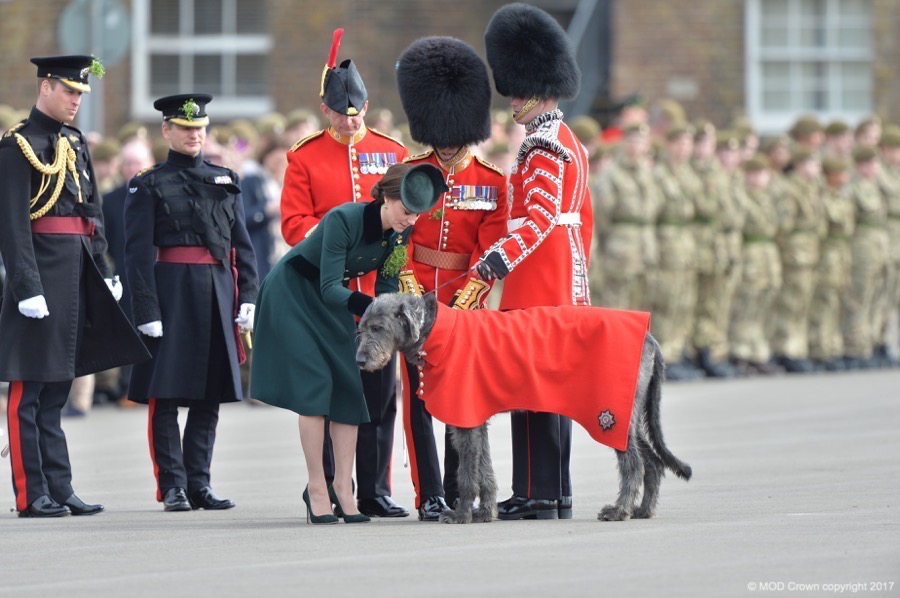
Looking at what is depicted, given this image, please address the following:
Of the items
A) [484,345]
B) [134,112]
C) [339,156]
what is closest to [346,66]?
[339,156]

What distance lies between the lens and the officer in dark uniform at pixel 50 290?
960 cm

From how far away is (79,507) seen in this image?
31.9 feet

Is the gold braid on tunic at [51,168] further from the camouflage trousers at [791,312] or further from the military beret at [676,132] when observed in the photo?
the camouflage trousers at [791,312]

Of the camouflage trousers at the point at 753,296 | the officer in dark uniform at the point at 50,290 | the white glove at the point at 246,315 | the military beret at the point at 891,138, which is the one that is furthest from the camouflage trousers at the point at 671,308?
the officer in dark uniform at the point at 50,290

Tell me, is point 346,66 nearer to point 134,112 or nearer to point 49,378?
point 49,378

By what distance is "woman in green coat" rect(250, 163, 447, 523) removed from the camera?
8875 mm

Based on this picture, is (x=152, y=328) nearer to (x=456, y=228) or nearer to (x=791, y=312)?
(x=456, y=228)

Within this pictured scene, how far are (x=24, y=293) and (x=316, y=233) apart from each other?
1.54m

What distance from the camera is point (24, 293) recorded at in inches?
377

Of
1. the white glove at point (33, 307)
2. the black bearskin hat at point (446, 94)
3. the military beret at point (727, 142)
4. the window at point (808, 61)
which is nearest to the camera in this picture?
the black bearskin hat at point (446, 94)

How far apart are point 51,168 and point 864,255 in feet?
39.3

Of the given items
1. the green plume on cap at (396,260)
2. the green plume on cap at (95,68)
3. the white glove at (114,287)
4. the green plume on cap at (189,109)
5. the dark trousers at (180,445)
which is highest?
the green plume on cap at (95,68)

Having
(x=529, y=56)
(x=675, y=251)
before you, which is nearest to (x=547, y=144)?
(x=529, y=56)

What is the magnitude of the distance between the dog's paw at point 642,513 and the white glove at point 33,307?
293cm
